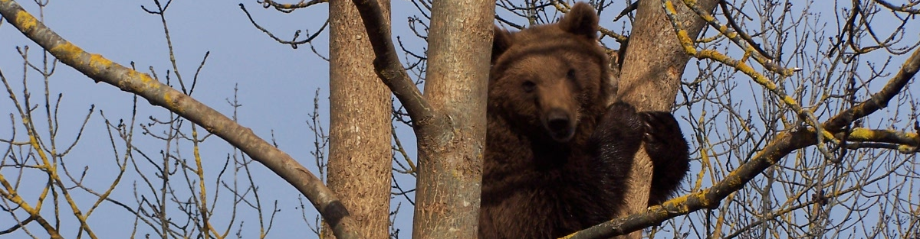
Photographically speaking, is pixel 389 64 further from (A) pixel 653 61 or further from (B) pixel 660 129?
(B) pixel 660 129

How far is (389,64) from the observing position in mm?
3209

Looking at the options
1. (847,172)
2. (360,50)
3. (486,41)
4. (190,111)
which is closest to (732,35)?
(486,41)

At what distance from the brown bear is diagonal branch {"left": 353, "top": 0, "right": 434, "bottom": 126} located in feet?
6.91

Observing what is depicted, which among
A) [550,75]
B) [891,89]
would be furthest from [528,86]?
[891,89]

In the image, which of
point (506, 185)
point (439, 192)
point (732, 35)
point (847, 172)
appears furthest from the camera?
point (847, 172)

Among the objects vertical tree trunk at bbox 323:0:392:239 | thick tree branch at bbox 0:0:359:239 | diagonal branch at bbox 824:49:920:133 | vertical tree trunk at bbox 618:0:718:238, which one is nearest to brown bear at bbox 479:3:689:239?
vertical tree trunk at bbox 618:0:718:238

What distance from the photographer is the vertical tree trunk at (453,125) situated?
331cm

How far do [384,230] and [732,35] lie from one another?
2.41 m

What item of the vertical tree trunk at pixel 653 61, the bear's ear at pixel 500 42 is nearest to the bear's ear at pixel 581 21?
the bear's ear at pixel 500 42

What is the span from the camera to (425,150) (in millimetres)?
3369

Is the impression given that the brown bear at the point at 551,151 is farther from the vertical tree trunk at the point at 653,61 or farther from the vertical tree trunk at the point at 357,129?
the vertical tree trunk at the point at 357,129

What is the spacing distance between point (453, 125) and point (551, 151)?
2.38 m

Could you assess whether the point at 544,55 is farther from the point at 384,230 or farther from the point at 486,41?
the point at 486,41

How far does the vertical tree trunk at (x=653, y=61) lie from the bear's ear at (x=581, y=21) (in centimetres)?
75
